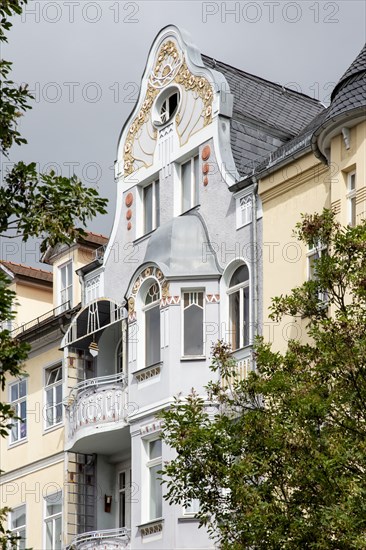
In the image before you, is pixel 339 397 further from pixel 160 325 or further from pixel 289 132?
pixel 289 132

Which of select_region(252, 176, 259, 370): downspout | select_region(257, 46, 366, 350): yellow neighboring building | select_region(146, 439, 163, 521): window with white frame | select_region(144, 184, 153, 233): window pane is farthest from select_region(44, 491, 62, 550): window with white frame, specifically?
select_region(257, 46, 366, 350): yellow neighboring building

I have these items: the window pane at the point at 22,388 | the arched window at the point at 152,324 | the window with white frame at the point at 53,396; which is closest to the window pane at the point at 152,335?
the arched window at the point at 152,324

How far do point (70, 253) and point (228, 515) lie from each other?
59.2 feet

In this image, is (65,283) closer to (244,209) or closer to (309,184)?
(244,209)

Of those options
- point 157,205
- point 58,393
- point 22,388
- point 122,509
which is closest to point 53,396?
point 58,393

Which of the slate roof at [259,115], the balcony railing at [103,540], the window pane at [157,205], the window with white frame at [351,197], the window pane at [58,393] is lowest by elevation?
the balcony railing at [103,540]

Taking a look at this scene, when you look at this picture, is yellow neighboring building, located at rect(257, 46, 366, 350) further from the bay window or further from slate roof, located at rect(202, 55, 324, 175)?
the bay window

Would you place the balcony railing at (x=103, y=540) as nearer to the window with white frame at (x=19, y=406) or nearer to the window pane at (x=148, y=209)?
the window with white frame at (x=19, y=406)

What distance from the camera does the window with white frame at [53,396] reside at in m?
36.9

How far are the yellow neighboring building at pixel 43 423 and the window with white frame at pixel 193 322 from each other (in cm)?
528

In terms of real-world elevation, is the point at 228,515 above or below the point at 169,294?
below

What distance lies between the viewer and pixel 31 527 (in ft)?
121

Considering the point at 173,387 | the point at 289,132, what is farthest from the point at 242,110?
the point at 173,387

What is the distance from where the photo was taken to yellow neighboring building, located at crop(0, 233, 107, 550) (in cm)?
3628
